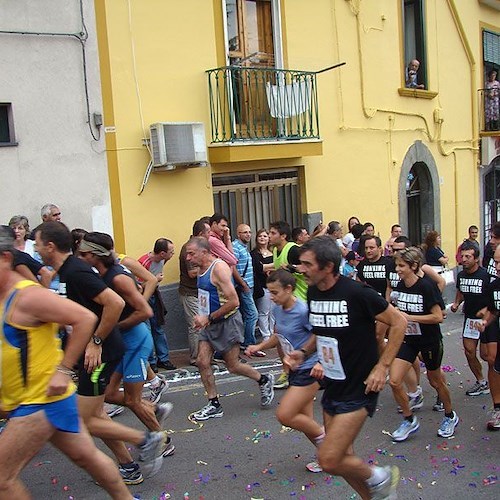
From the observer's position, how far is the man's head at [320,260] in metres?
4.57

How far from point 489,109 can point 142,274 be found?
14049mm

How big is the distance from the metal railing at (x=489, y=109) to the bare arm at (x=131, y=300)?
14.6 m

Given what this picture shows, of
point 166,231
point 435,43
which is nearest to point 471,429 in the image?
point 166,231

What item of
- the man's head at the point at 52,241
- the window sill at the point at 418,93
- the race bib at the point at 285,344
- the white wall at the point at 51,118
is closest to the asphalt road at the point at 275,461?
the race bib at the point at 285,344

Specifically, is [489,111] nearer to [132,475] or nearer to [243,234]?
[243,234]

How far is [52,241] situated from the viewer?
4.91 m

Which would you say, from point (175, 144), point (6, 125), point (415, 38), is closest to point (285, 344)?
point (175, 144)

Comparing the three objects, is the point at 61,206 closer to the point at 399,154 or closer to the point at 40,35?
the point at 40,35

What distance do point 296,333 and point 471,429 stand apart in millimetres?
1968

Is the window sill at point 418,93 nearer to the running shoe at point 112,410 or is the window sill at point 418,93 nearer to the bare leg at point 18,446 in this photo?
the running shoe at point 112,410

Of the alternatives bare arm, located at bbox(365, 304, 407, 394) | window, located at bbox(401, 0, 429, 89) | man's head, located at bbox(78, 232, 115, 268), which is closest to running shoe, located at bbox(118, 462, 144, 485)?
man's head, located at bbox(78, 232, 115, 268)

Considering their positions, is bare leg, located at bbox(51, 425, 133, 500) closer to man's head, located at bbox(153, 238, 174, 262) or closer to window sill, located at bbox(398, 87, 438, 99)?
man's head, located at bbox(153, 238, 174, 262)

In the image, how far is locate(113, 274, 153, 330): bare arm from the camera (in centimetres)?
545

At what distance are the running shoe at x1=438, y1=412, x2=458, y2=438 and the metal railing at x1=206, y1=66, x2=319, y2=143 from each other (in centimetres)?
585
